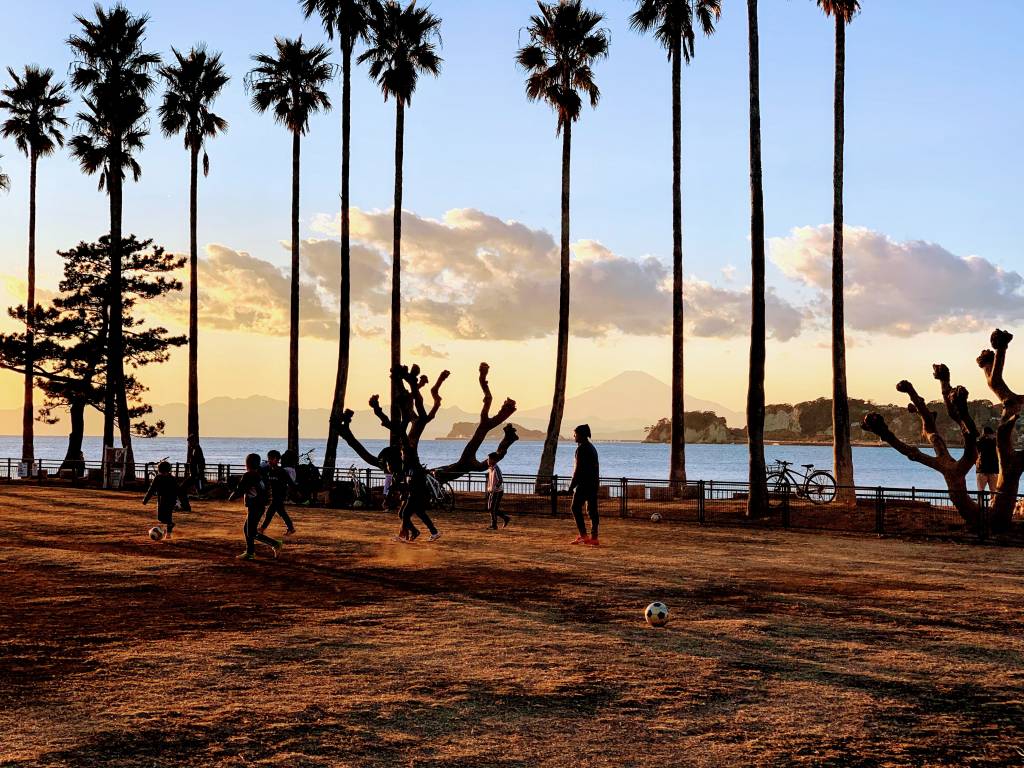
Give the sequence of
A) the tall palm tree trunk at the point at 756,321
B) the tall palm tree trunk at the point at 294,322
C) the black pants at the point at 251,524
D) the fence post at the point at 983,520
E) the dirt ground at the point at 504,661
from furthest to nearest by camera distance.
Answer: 1. the tall palm tree trunk at the point at 294,322
2. the tall palm tree trunk at the point at 756,321
3. the fence post at the point at 983,520
4. the black pants at the point at 251,524
5. the dirt ground at the point at 504,661

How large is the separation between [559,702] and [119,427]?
1739 inches

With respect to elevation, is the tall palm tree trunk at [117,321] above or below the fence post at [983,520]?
above

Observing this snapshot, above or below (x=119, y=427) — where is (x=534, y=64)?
above

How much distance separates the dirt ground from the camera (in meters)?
6.65

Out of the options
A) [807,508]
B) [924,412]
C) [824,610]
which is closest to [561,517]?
[807,508]

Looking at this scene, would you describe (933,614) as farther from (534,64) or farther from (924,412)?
(534,64)

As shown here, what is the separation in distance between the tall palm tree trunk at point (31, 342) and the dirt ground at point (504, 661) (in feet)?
118

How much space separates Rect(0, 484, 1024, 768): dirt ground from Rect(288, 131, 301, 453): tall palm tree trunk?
80.4 feet

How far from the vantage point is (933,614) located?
12.1m

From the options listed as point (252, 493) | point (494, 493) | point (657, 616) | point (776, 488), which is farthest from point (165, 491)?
point (776, 488)

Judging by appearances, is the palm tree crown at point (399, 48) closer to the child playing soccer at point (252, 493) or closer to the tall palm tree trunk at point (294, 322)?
the tall palm tree trunk at point (294, 322)

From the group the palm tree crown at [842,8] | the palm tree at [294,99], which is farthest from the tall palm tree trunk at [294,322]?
the palm tree crown at [842,8]

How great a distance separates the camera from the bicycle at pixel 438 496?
3012 cm

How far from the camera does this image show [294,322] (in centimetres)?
4281
